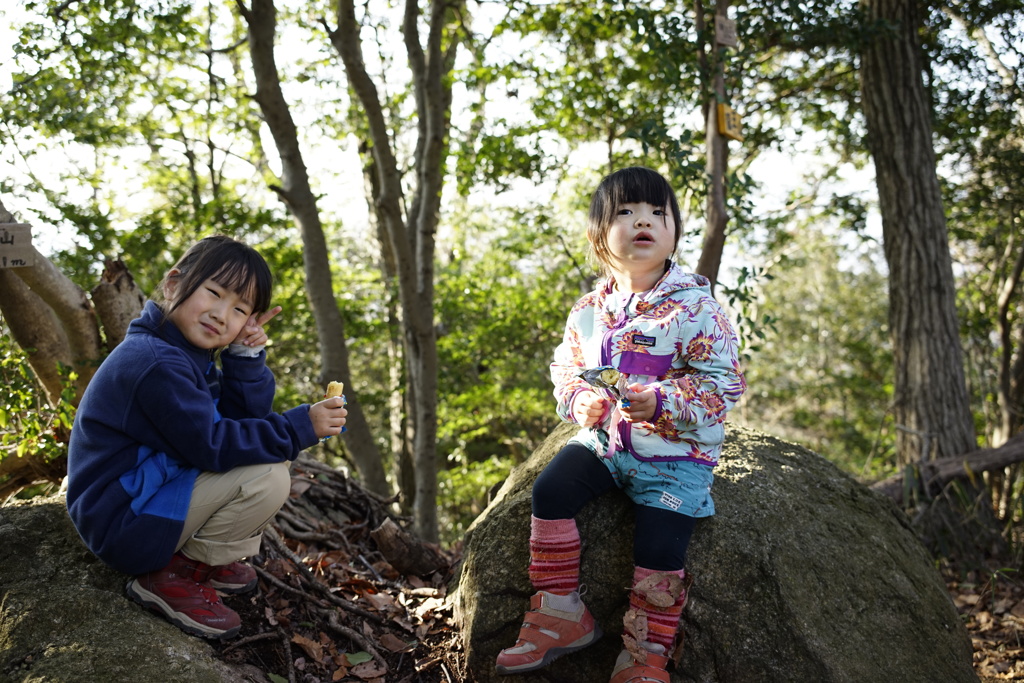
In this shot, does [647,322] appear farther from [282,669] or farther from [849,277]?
[849,277]

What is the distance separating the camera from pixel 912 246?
246 inches

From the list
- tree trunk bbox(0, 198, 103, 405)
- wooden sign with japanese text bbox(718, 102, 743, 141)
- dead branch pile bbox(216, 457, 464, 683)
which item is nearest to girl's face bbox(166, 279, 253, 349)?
dead branch pile bbox(216, 457, 464, 683)

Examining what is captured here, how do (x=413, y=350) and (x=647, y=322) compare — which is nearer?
(x=647, y=322)

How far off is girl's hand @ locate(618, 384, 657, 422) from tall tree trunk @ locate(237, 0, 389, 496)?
14.6 ft

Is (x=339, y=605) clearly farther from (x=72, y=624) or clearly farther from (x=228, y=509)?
(x=72, y=624)

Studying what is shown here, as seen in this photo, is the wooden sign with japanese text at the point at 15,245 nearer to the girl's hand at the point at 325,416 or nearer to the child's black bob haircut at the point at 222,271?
the child's black bob haircut at the point at 222,271

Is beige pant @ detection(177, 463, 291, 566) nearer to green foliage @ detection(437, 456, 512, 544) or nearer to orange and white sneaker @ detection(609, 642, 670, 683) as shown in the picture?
orange and white sneaker @ detection(609, 642, 670, 683)

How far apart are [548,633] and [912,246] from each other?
5474 millimetres

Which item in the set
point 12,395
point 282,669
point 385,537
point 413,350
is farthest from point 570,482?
point 413,350

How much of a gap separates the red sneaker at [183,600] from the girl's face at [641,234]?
190cm

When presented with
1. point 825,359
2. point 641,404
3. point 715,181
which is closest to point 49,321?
point 641,404

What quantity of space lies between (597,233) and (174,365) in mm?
1531

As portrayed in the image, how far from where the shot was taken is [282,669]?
259 cm

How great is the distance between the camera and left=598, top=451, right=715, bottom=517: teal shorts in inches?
95.2
